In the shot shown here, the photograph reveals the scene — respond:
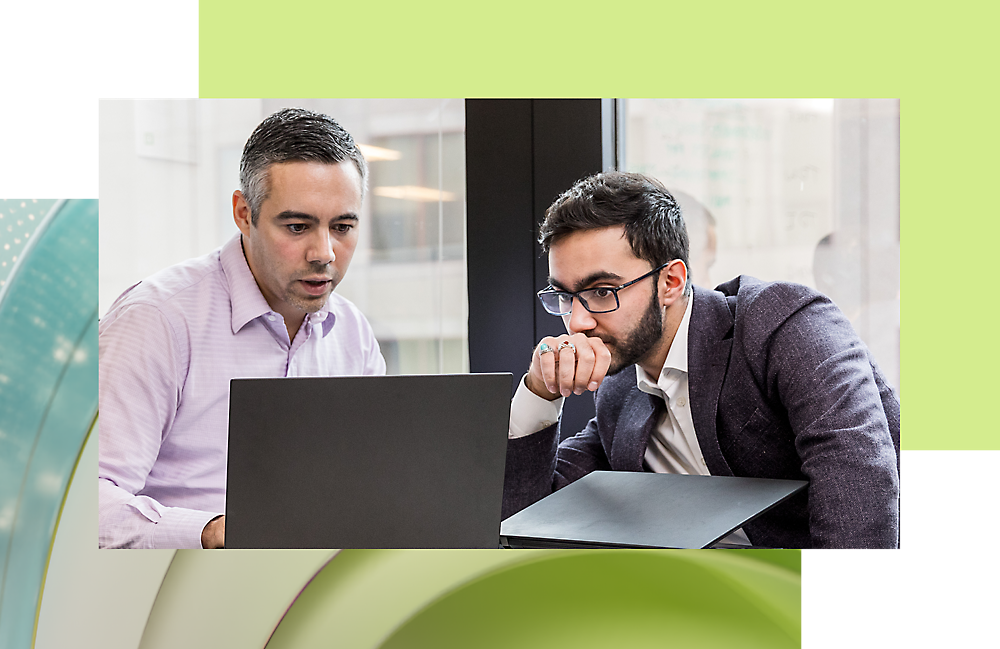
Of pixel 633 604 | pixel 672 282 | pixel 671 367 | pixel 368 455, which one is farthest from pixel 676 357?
pixel 368 455

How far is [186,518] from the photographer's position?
1.60 m

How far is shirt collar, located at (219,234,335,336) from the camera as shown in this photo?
174cm

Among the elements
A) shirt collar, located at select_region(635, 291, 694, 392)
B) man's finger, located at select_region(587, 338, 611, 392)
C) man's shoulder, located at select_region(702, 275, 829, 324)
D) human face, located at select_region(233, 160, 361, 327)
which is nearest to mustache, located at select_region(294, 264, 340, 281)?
human face, located at select_region(233, 160, 361, 327)

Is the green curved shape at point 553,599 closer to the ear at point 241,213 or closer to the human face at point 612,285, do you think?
the human face at point 612,285

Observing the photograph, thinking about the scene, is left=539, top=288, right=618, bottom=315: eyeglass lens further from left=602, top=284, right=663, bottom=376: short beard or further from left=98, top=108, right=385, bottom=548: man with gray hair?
left=98, top=108, right=385, bottom=548: man with gray hair

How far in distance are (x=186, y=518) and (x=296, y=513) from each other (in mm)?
410

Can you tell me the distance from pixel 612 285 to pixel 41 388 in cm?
113

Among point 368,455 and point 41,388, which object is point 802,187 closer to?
point 368,455

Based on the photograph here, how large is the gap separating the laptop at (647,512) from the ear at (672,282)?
1.28 feet

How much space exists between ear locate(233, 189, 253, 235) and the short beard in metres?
0.79

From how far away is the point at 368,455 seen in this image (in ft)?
4.30
